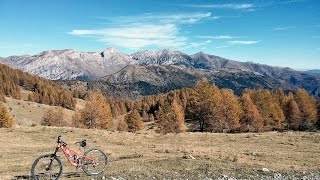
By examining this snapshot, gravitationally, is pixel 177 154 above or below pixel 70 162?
below

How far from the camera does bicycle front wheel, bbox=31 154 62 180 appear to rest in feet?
57.0

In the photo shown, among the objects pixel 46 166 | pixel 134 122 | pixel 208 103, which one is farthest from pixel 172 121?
pixel 46 166

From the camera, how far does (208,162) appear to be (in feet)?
76.8

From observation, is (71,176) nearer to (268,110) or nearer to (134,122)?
(268,110)

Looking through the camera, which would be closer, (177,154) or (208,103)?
(177,154)

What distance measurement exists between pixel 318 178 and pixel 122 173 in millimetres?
10592

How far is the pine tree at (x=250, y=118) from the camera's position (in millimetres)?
92125

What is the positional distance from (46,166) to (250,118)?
264ft

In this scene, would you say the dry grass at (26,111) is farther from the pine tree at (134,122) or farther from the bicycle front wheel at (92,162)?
the bicycle front wheel at (92,162)

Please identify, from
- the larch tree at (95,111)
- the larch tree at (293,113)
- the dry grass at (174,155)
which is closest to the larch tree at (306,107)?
the larch tree at (293,113)

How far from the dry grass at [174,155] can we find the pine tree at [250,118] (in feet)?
136

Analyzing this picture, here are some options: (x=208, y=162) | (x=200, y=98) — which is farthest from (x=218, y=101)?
(x=208, y=162)

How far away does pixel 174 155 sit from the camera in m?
29.2

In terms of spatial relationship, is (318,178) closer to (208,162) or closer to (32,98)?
(208,162)
